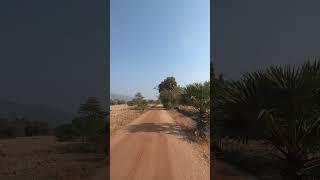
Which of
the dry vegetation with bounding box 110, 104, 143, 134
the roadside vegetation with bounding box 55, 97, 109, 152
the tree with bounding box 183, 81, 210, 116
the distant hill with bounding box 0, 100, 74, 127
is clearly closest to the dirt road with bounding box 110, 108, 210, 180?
the roadside vegetation with bounding box 55, 97, 109, 152

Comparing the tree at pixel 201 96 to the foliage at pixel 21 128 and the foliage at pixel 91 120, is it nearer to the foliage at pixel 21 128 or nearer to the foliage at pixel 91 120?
the foliage at pixel 91 120

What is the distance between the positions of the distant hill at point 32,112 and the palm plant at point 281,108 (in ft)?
70.2

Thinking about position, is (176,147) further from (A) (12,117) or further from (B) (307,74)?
(A) (12,117)

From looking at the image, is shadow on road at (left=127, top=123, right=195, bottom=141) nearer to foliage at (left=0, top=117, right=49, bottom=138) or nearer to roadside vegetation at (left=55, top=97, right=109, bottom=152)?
roadside vegetation at (left=55, top=97, right=109, bottom=152)

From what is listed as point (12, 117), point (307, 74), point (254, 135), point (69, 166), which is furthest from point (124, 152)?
point (12, 117)

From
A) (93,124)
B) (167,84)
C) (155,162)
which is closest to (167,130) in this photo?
(93,124)

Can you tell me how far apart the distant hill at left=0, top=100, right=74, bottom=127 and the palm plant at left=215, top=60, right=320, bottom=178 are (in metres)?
21.4

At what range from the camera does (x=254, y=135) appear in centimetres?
815

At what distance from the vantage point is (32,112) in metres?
34.0

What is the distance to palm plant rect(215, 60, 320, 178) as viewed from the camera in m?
7.52

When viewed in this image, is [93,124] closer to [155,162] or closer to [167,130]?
[155,162]

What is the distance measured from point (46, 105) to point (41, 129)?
155 inches

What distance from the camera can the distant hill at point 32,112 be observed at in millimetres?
29758

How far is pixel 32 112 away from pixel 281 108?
98.6 feet
